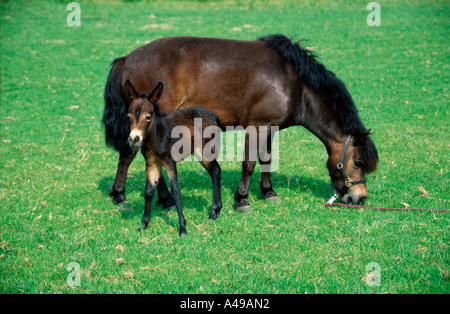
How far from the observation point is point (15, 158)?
9422 mm

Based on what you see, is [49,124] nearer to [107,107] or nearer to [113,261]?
[107,107]

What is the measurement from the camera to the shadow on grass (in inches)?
283

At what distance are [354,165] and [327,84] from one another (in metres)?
1.26

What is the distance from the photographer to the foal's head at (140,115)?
17.4 ft

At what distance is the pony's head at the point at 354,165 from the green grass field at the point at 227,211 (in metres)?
0.29

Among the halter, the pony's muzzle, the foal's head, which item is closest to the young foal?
the foal's head

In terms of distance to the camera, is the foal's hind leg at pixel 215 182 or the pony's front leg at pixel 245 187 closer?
the foal's hind leg at pixel 215 182

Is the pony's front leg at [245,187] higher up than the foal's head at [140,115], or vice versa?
the foal's head at [140,115]

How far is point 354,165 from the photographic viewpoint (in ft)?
22.7

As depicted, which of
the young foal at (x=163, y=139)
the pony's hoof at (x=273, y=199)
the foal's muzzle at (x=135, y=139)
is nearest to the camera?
the foal's muzzle at (x=135, y=139)

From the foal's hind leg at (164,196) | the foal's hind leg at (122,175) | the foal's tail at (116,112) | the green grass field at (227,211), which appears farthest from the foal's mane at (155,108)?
the green grass field at (227,211)

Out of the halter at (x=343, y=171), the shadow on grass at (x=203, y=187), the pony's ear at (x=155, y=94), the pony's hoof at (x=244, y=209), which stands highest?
the pony's ear at (x=155, y=94)

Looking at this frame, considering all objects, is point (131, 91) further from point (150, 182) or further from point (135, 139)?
point (150, 182)

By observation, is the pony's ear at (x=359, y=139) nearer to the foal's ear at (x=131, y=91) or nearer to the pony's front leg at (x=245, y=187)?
the pony's front leg at (x=245, y=187)
